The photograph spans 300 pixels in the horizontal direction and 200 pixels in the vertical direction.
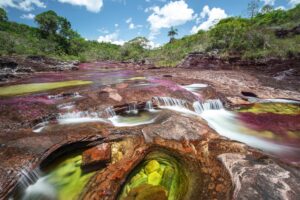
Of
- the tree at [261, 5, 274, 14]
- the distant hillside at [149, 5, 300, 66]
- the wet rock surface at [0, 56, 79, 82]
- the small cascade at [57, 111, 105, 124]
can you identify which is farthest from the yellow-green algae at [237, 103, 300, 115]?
the tree at [261, 5, 274, 14]

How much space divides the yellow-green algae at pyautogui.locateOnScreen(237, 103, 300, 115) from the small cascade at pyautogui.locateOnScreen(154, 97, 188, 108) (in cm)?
334

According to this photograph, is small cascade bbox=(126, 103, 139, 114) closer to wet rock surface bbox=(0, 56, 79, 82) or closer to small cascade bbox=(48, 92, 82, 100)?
small cascade bbox=(48, 92, 82, 100)

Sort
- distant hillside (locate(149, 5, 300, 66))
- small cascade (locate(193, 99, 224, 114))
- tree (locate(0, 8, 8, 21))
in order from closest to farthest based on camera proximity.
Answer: small cascade (locate(193, 99, 224, 114)) → distant hillside (locate(149, 5, 300, 66)) → tree (locate(0, 8, 8, 21))

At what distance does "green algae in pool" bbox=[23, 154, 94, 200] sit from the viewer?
162 inches

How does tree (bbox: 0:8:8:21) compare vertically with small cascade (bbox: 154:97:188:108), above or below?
above

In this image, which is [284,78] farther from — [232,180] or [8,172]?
[8,172]

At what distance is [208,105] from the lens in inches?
406

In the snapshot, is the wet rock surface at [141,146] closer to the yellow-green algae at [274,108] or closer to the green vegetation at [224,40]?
the yellow-green algae at [274,108]

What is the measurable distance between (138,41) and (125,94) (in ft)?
222

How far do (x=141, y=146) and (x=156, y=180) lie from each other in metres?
1.21

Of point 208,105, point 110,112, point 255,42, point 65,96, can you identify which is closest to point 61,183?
point 110,112

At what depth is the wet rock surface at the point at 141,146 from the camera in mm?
3736

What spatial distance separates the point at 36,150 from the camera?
5016mm

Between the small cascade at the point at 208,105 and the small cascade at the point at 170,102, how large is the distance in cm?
71
